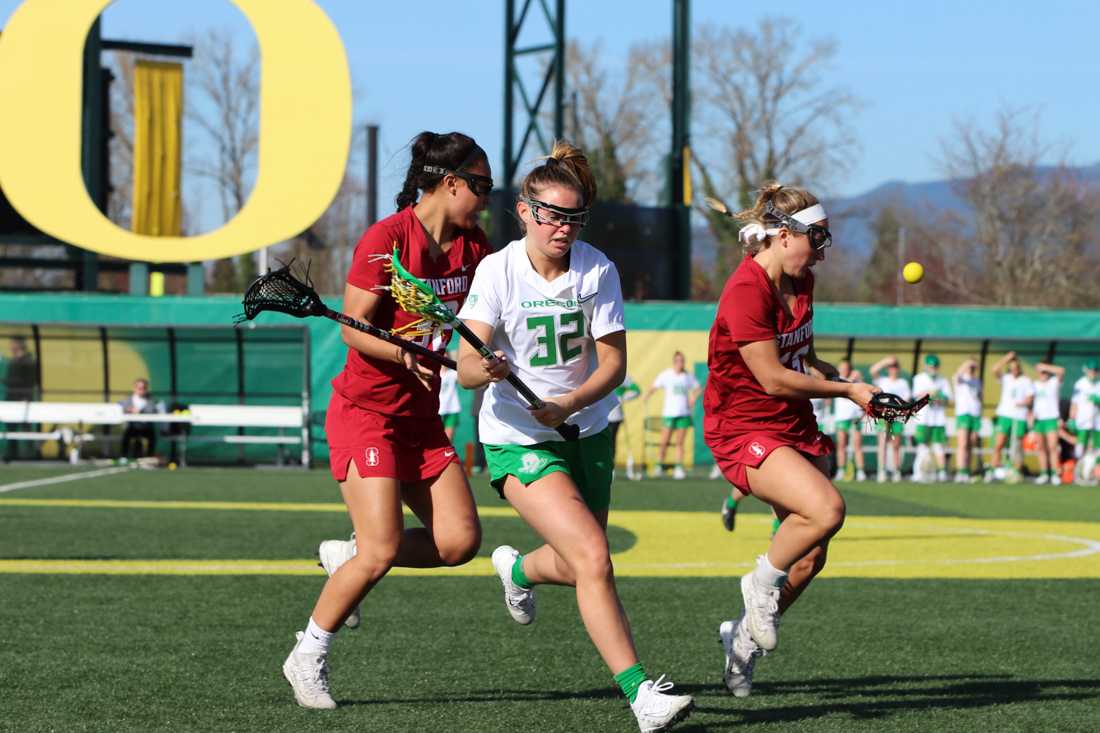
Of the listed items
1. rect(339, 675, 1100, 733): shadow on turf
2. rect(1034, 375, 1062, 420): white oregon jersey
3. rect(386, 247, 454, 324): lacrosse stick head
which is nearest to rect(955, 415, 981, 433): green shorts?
rect(1034, 375, 1062, 420): white oregon jersey

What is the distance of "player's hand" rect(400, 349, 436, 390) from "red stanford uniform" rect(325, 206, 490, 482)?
0.24m

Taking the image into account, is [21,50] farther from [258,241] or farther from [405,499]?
[405,499]

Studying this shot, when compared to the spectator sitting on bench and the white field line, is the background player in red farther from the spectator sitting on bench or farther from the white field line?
the spectator sitting on bench

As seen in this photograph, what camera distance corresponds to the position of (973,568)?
11664 millimetres

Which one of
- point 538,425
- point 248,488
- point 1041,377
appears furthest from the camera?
point 1041,377

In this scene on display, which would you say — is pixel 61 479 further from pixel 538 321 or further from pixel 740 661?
pixel 538 321

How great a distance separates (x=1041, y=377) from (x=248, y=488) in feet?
40.5

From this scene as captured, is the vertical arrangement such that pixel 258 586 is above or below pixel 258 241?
below

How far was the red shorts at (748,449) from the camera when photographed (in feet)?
21.3

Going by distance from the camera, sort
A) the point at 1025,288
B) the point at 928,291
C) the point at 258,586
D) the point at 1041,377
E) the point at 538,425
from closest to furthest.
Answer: the point at 538,425, the point at 258,586, the point at 1041,377, the point at 1025,288, the point at 928,291

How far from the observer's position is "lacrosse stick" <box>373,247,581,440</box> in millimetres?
5492

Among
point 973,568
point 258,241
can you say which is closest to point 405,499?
point 973,568

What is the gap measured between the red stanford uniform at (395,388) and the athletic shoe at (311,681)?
0.73 meters

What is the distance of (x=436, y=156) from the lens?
6105 millimetres
